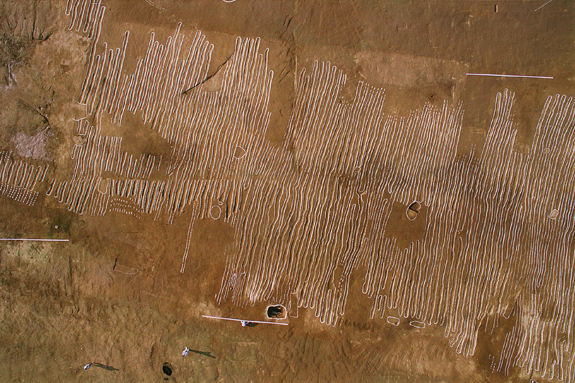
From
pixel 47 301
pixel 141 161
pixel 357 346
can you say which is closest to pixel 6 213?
pixel 47 301

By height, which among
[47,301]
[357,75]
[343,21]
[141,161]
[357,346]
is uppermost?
[343,21]

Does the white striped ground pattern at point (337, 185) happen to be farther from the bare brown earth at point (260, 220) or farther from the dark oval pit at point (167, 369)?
the dark oval pit at point (167, 369)

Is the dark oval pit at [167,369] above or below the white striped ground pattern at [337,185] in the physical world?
below

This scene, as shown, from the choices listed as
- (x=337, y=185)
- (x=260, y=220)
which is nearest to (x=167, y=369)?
(x=260, y=220)

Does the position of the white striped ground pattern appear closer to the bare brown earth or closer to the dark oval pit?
the bare brown earth

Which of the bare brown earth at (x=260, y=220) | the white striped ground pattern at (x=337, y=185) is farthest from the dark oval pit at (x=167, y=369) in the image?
the white striped ground pattern at (x=337, y=185)

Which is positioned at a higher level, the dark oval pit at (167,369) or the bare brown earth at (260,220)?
the bare brown earth at (260,220)

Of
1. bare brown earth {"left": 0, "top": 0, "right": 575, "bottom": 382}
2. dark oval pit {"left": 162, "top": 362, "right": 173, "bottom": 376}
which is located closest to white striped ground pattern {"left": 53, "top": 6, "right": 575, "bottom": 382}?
bare brown earth {"left": 0, "top": 0, "right": 575, "bottom": 382}

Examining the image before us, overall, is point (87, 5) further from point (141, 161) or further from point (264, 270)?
point (264, 270)
